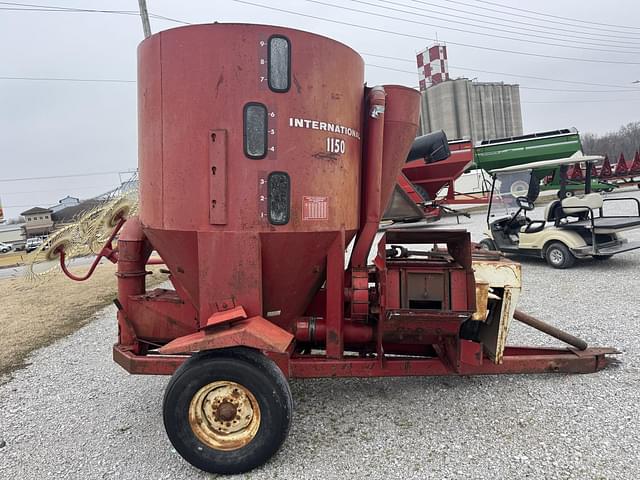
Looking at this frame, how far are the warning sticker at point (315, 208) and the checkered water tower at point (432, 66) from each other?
141ft

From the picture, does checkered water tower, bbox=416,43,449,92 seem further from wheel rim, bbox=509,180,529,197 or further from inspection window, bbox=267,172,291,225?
inspection window, bbox=267,172,291,225

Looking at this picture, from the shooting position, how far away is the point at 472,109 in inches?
1693

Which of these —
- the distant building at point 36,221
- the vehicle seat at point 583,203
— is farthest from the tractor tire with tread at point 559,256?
the distant building at point 36,221

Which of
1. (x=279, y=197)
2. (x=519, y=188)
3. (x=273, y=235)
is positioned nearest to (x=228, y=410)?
(x=273, y=235)

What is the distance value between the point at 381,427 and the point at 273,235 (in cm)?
155

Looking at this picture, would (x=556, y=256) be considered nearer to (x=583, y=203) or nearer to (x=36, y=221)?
(x=583, y=203)

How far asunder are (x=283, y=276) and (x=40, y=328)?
16.9 ft

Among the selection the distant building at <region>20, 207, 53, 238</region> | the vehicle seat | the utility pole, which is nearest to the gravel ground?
the vehicle seat

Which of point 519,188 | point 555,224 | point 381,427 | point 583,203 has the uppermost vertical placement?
point 519,188

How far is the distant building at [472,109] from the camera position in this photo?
42.4m

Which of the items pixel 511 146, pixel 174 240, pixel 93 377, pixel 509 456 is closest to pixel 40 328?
pixel 93 377

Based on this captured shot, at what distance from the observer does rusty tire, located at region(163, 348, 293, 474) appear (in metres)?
2.59

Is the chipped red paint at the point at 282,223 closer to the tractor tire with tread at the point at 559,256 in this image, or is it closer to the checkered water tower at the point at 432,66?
the tractor tire with tread at the point at 559,256

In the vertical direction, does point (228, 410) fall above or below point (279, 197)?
below
